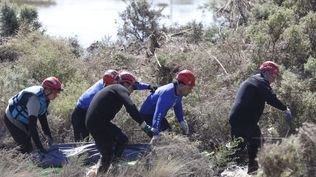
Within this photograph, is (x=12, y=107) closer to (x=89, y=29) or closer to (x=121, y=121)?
(x=121, y=121)

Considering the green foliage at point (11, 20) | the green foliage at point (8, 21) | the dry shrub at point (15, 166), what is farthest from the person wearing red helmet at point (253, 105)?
the green foliage at point (8, 21)

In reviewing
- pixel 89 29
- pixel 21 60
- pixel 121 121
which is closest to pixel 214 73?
pixel 121 121

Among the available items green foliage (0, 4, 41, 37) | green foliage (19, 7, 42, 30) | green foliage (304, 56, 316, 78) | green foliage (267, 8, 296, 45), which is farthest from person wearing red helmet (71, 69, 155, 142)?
green foliage (19, 7, 42, 30)

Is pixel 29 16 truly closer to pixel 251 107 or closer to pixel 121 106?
pixel 121 106

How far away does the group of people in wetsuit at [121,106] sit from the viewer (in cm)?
807

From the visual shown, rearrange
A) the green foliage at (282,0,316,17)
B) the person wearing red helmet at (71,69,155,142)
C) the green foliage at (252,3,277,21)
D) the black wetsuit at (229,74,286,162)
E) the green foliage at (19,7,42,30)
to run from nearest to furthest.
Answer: the black wetsuit at (229,74,286,162) → the person wearing red helmet at (71,69,155,142) → the green foliage at (252,3,277,21) → the green foliage at (282,0,316,17) → the green foliage at (19,7,42,30)

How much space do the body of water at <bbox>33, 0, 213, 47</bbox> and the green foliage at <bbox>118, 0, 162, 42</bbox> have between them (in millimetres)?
710

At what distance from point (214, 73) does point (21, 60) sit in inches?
190

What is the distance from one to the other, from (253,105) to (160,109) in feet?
4.65

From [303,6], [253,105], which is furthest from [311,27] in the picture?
[253,105]

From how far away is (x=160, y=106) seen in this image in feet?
27.5

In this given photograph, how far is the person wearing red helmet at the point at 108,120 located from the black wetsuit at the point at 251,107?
4.97 feet

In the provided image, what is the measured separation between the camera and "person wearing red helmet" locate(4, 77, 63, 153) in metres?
8.35

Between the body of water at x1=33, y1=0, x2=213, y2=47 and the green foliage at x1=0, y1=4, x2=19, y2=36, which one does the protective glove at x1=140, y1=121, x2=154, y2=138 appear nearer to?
the body of water at x1=33, y1=0, x2=213, y2=47
